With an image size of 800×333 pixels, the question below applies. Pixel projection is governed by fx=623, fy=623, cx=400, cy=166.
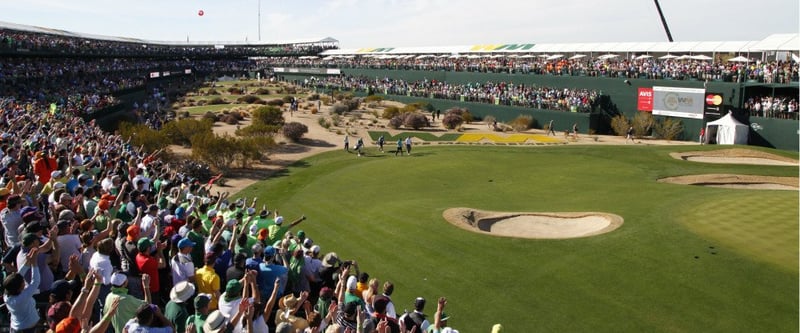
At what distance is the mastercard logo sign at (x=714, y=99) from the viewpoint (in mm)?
47156

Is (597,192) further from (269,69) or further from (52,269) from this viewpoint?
(269,69)

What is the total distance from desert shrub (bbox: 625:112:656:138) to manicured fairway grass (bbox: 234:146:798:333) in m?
16.8

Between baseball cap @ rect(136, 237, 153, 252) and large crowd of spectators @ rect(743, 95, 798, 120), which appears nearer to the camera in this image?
baseball cap @ rect(136, 237, 153, 252)

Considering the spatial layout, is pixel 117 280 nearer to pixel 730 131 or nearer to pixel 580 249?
pixel 580 249

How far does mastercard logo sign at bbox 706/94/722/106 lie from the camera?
47156 millimetres

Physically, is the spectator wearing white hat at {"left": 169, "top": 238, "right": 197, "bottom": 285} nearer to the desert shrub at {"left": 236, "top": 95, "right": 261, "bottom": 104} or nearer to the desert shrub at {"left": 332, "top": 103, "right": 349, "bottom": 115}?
the desert shrub at {"left": 332, "top": 103, "right": 349, "bottom": 115}

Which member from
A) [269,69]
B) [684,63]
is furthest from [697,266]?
[269,69]

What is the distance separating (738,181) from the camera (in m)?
31.8

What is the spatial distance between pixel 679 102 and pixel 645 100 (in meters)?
3.44

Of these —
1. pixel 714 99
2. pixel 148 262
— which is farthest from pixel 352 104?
pixel 148 262

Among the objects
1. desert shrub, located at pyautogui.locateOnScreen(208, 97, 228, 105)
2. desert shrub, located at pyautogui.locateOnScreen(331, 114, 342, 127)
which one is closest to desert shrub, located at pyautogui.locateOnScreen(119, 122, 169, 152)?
desert shrub, located at pyautogui.locateOnScreen(331, 114, 342, 127)

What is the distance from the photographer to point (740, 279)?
55.9 feet

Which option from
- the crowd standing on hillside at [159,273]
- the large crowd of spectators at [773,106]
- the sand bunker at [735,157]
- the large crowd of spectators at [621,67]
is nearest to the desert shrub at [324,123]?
the large crowd of spectators at [621,67]

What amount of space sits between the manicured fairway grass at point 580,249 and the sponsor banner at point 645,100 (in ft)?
62.2
